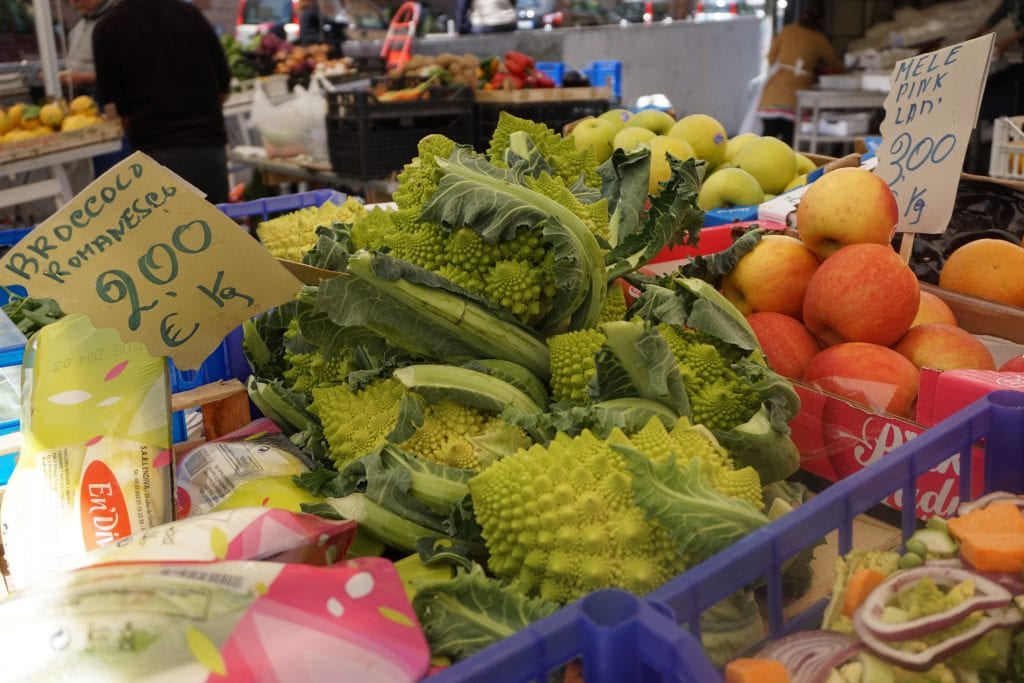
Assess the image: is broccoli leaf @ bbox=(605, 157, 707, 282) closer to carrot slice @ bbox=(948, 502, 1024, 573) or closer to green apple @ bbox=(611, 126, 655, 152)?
carrot slice @ bbox=(948, 502, 1024, 573)

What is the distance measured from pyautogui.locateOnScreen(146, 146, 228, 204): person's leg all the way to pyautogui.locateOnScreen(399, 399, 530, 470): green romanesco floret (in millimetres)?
2908

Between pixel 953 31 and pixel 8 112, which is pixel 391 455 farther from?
pixel 953 31

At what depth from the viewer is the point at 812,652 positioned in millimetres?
664

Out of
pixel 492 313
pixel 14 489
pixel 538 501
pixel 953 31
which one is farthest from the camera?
pixel 953 31

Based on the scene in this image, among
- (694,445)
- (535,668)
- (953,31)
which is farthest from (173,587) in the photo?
(953,31)

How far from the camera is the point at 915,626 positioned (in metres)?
0.64

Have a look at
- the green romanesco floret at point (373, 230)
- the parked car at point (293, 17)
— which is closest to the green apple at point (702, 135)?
the green romanesco floret at point (373, 230)

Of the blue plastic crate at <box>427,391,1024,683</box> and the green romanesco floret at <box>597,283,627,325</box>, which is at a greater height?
the green romanesco floret at <box>597,283,627,325</box>

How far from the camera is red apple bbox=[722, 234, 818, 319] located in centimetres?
140

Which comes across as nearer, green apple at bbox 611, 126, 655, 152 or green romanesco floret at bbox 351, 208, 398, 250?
green romanesco floret at bbox 351, 208, 398, 250

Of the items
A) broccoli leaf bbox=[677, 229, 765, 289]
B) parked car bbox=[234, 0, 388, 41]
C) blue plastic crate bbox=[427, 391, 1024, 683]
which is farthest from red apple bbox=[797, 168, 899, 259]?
parked car bbox=[234, 0, 388, 41]

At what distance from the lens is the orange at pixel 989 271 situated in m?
1.48

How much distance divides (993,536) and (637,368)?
1.23 feet

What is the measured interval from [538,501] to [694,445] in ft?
0.58
